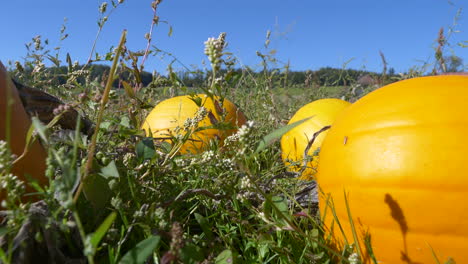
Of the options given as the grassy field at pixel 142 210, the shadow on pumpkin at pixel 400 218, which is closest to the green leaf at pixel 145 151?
the grassy field at pixel 142 210

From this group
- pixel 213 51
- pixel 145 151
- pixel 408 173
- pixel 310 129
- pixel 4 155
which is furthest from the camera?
pixel 310 129

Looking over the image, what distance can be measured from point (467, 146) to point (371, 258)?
0.43 metres

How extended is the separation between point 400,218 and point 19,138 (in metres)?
1.21

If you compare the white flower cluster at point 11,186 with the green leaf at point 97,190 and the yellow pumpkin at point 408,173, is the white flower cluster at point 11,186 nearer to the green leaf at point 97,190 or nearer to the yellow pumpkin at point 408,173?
the green leaf at point 97,190

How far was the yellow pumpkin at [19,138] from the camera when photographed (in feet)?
4.20

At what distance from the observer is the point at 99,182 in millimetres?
1195

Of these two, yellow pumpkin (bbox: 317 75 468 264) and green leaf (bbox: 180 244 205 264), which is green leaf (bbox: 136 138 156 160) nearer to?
green leaf (bbox: 180 244 205 264)

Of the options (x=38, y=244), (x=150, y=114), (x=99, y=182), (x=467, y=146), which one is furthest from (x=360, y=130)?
(x=150, y=114)

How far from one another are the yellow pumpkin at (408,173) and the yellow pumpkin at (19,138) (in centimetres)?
99

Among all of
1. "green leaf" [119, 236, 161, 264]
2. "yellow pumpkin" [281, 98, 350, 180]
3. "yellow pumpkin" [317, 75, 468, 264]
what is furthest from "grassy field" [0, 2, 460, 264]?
"yellow pumpkin" [281, 98, 350, 180]

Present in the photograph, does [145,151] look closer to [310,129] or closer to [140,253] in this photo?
[140,253]

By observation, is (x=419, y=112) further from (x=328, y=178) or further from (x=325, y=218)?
(x=325, y=218)

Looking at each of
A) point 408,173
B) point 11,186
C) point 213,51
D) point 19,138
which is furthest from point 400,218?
point 19,138

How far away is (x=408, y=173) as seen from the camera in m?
1.17
